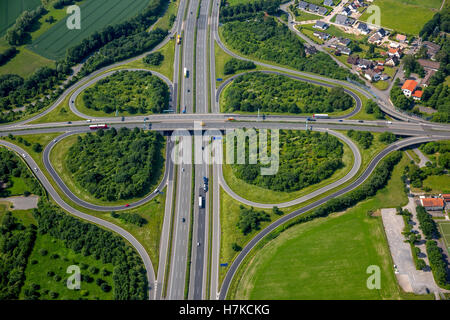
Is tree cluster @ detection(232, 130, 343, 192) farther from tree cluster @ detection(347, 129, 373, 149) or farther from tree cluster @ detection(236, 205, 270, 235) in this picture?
tree cluster @ detection(236, 205, 270, 235)

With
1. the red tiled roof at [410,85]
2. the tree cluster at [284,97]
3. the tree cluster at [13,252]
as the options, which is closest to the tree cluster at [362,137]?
the tree cluster at [284,97]

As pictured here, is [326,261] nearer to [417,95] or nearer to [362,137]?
[362,137]

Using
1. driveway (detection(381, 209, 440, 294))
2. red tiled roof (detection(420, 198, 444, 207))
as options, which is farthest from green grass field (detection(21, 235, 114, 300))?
red tiled roof (detection(420, 198, 444, 207))

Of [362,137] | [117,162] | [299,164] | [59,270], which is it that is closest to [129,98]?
[117,162]

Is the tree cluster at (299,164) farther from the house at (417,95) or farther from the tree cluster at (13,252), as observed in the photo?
the tree cluster at (13,252)

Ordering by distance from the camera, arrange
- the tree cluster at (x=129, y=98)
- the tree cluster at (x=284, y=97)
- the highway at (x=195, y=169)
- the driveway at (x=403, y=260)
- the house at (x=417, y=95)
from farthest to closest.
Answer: the house at (x=417, y=95), the tree cluster at (x=129, y=98), the tree cluster at (x=284, y=97), the highway at (x=195, y=169), the driveway at (x=403, y=260)

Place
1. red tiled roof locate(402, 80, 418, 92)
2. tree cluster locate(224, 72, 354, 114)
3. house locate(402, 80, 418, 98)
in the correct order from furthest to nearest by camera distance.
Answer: red tiled roof locate(402, 80, 418, 92)
house locate(402, 80, 418, 98)
tree cluster locate(224, 72, 354, 114)
